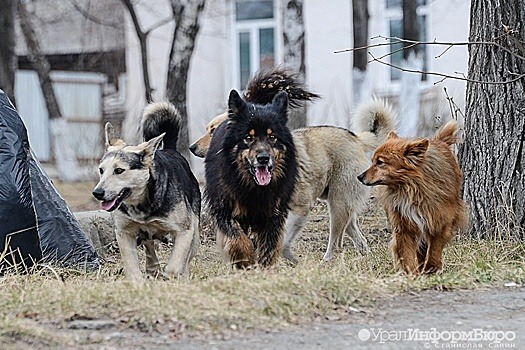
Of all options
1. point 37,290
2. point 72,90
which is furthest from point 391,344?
point 72,90

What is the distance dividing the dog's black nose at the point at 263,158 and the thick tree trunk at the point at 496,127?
85.8 inches

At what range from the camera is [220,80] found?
22750 mm

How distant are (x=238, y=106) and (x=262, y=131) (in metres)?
0.26

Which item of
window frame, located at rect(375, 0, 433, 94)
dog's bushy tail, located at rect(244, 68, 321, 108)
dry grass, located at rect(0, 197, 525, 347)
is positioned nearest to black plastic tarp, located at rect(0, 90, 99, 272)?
dry grass, located at rect(0, 197, 525, 347)

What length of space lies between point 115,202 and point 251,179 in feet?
3.50

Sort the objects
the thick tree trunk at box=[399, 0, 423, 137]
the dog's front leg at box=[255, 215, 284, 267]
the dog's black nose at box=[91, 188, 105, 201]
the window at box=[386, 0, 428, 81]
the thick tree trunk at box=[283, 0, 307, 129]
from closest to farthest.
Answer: the dog's black nose at box=[91, 188, 105, 201], the dog's front leg at box=[255, 215, 284, 267], the thick tree trunk at box=[283, 0, 307, 129], the thick tree trunk at box=[399, 0, 423, 137], the window at box=[386, 0, 428, 81]

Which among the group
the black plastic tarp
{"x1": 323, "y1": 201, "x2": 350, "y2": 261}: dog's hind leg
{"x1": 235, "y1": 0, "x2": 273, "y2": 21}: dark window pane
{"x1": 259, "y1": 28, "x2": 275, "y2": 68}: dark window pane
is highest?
{"x1": 235, "y1": 0, "x2": 273, "y2": 21}: dark window pane

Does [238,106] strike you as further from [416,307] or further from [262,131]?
[416,307]

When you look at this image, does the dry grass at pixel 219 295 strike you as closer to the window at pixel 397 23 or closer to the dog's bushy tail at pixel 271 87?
the dog's bushy tail at pixel 271 87

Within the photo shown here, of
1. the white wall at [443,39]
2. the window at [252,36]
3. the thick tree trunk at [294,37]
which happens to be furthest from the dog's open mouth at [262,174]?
the window at [252,36]

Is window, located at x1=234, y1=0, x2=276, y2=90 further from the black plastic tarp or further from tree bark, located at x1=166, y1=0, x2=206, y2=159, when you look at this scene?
the black plastic tarp

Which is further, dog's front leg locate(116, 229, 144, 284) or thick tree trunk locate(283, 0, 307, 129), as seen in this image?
thick tree trunk locate(283, 0, 307, 129)

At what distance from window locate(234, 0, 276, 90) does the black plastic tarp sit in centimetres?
1456

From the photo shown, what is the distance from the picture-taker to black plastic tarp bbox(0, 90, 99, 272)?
699cm
